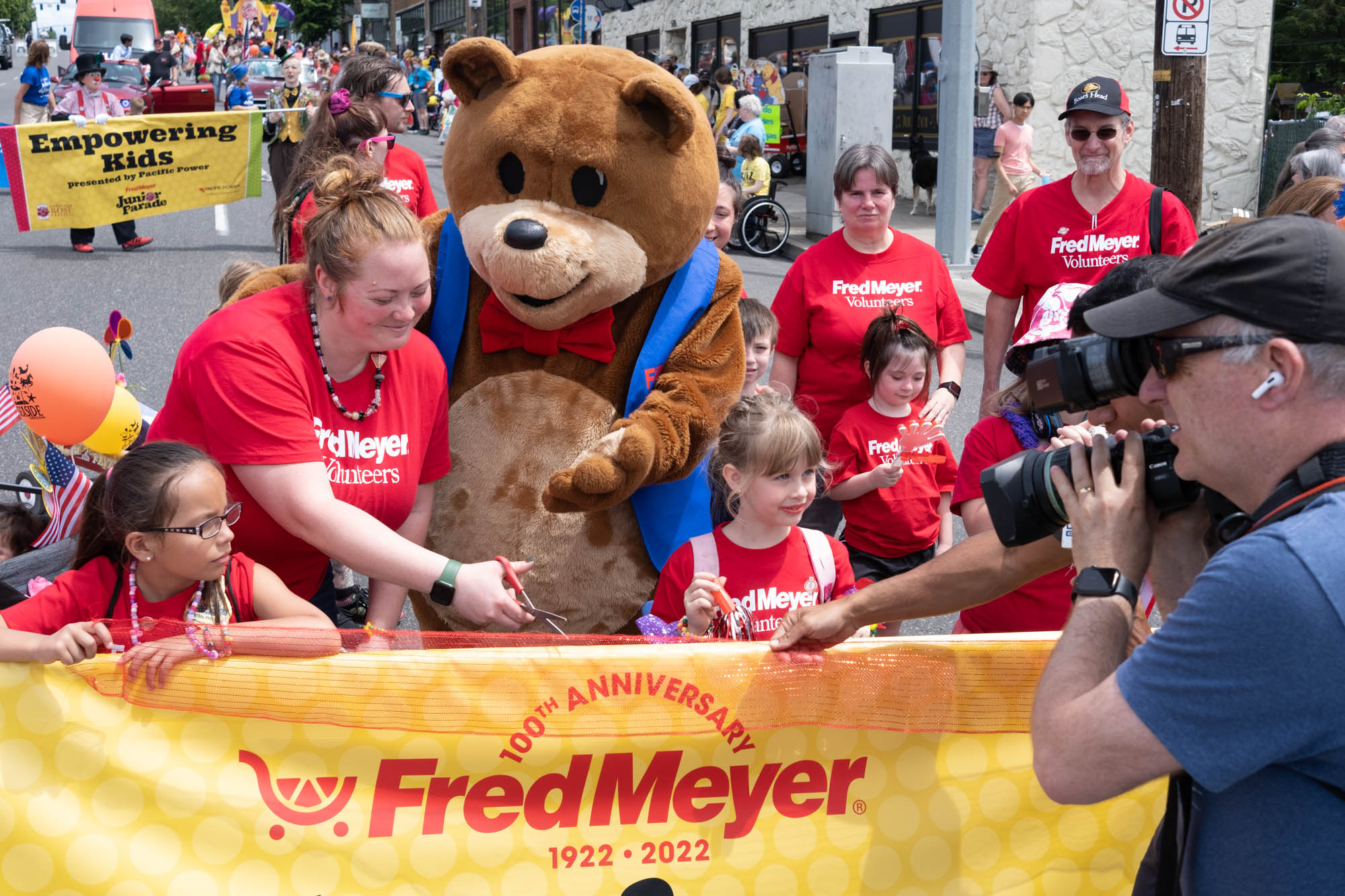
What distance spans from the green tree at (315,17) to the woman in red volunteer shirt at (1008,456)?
216 ft

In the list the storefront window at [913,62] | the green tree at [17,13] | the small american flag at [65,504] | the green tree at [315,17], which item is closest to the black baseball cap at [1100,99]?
the small american flag at [65,504]

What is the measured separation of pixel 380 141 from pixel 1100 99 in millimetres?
3215

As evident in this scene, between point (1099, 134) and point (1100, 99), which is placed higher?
point (1100, 99)

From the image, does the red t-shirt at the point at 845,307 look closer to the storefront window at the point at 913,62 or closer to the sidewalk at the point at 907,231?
the sidewalk at the point at 907,231

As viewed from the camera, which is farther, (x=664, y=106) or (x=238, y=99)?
(x=238, y=99)

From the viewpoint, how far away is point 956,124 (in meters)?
12.3

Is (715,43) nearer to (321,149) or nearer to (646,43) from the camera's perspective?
(646,43)

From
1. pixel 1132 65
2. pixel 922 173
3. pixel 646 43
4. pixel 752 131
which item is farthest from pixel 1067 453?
pixel 646 43

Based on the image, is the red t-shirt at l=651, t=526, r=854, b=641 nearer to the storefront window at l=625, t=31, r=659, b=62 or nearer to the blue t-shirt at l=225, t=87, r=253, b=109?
the blue t-shirt at l=225, t=87, r=253, b=109

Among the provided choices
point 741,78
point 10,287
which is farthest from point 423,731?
point 741,78

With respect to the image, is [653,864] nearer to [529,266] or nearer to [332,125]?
[529,266]

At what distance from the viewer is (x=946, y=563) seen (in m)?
2.37

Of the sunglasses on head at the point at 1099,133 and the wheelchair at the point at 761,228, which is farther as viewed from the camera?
the wheelchair at the point at 761,228

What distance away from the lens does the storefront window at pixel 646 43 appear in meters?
31.4
